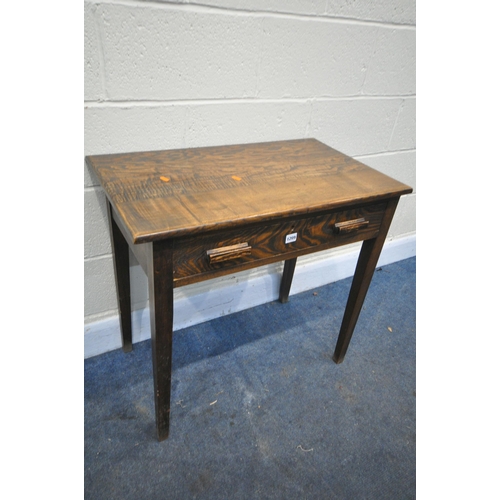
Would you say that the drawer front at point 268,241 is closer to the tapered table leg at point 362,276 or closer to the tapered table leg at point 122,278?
the tapered table leg at point 362,276

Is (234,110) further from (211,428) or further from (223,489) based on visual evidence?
(223,489)

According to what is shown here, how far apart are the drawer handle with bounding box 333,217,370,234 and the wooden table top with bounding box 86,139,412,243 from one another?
0.21 ft

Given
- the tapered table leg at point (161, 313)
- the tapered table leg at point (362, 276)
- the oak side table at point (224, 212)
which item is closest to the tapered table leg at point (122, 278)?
the oak side table at point (224, 212)

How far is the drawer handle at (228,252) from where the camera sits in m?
0.77

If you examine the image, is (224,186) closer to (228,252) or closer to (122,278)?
(228,252)

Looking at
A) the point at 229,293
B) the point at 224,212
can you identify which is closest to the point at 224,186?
the point at 224,212

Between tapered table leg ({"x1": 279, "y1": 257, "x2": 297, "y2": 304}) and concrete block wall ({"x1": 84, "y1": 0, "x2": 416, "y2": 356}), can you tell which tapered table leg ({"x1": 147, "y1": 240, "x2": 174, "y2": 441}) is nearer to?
concrete block wall ({"x1": 84, "y1": 0, "x2": 416, "y2": 356})

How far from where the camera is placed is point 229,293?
58.7 inches

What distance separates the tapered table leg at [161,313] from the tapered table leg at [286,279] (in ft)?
2.47

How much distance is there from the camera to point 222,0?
3.12 ft

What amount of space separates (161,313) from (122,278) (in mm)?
418

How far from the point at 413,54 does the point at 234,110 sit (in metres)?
0.81

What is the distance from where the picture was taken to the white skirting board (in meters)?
1.30

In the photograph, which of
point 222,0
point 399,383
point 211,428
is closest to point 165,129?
point 222,0
